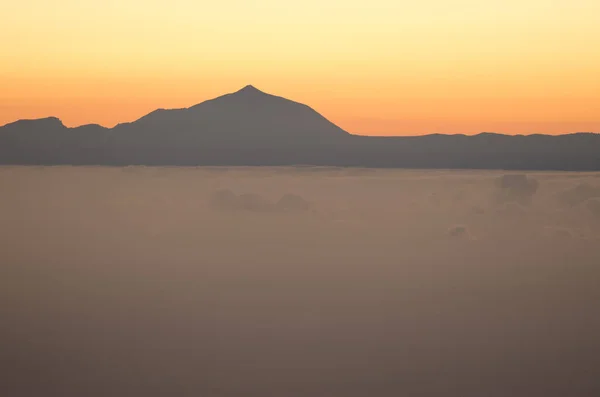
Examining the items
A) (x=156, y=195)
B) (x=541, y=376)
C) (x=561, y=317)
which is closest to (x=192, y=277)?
(x=561, y=317)

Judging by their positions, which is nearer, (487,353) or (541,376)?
(541,376)

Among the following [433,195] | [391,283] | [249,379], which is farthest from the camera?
[433,195]

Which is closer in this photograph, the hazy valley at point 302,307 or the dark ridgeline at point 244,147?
the hazy valley at point 302,307

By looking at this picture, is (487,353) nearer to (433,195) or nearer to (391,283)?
(391,283)

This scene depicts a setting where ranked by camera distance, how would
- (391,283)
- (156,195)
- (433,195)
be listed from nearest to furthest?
(391,283) < (433,195) < (156,195)

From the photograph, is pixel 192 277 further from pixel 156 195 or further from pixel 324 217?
pixel 156 195

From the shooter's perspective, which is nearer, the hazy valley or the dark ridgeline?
the hazy valley

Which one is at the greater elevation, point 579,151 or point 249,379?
point 579,151

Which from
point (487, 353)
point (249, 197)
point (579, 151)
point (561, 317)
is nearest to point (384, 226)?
point (579, 151)

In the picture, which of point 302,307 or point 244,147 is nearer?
point 302,307
